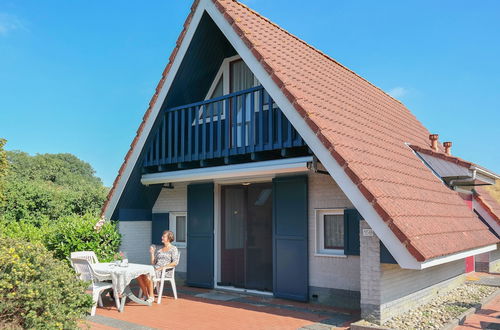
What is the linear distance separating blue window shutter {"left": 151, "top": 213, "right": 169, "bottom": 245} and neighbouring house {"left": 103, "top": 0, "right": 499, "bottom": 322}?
2.0 inches

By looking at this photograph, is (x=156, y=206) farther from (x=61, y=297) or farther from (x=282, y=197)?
(x=61, y=297)

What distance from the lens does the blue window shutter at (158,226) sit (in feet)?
41.1

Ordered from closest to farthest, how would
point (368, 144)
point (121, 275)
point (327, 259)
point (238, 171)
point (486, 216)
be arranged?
point (121, 275), point (368, 144), point (327, 259), point (238, 171), point (486, 216)

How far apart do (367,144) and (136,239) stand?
6877mm

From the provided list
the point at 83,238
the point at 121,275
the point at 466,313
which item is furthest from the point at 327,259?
the point at 83,238

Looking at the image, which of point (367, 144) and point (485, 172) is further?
point (485, 172)

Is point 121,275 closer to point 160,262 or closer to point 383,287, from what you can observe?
point 160,262

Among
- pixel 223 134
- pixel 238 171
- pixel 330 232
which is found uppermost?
Answer: pixel 223 134

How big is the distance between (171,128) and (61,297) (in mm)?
5981

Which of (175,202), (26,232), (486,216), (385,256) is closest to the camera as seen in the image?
(385,256)

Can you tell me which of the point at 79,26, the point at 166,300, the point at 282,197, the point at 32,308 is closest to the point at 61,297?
the point at 32,308

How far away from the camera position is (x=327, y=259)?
9.26 meters

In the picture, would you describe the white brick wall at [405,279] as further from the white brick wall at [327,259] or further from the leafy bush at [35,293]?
the leafy bush at [35,293]

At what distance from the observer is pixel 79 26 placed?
16672 mm
